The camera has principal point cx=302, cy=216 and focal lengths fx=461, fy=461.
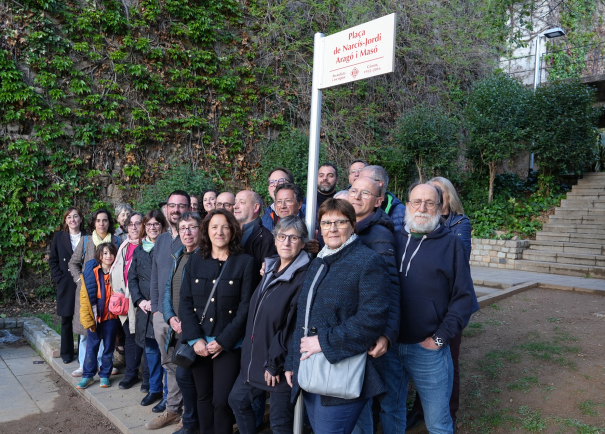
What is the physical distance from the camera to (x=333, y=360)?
2.31m

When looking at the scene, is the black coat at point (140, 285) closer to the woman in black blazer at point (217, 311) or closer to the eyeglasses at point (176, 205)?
the eyeglasses at point (176, 205)

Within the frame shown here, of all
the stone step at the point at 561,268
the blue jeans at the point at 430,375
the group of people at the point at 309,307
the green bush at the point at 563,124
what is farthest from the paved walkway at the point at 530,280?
the blue jeans at the point at 430,375

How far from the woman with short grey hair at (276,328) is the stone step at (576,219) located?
11.4 metres

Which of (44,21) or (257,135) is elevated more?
(44,21)

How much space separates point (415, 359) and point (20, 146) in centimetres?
770

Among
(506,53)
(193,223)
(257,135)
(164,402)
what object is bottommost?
(164,402)

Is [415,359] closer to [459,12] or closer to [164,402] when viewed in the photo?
[164,402]

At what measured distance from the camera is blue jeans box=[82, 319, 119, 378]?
189 inches

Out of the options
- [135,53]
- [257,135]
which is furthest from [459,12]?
[135,53]

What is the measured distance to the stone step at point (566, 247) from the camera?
35.1 feet

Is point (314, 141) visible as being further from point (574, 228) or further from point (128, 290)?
point (574, 228)

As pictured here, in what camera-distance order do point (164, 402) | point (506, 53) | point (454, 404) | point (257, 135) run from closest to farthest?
point (454, 404) < point (164, 402) < point (257, 135) < point (506, 53)

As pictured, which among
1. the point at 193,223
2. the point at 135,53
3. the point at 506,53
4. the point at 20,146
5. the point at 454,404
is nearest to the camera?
the point at 454,404

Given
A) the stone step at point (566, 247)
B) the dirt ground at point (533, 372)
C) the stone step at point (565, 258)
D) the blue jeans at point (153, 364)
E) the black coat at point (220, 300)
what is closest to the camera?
the black coat at point (220, 300)
